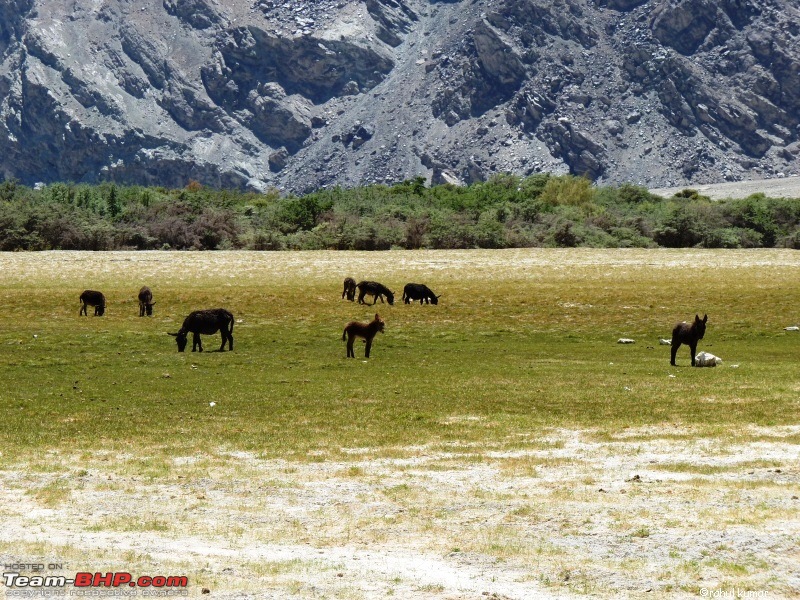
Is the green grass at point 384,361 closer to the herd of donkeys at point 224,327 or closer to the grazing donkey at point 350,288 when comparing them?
the grazing donkey at point 350,288

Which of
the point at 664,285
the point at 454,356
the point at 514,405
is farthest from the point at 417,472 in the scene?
the point at 664,285

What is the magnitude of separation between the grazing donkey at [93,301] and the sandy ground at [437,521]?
23.9 m

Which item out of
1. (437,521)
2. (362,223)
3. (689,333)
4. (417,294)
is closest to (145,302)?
(417,294)

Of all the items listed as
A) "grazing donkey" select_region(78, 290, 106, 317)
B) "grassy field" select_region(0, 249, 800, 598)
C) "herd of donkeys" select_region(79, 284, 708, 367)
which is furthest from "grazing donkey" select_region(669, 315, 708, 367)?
"grazing donkey" select_region(78, 290, 106, 317)

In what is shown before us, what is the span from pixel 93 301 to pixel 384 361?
14.2 meters

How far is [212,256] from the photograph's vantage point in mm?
72062

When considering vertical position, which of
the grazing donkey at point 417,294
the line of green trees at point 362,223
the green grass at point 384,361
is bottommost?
the green grass at point 384,361

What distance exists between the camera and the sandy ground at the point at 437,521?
31.8 ft

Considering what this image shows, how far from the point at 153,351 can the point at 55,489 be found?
17233 millimetres

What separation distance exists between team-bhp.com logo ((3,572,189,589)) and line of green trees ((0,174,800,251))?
250 feet

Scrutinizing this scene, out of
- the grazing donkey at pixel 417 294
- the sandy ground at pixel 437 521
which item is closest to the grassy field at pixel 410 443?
the sandy ground at pixel 437 521

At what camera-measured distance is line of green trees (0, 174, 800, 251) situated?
288 feet

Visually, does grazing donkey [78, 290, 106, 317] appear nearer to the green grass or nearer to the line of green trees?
the green grass

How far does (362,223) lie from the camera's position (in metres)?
93.2
